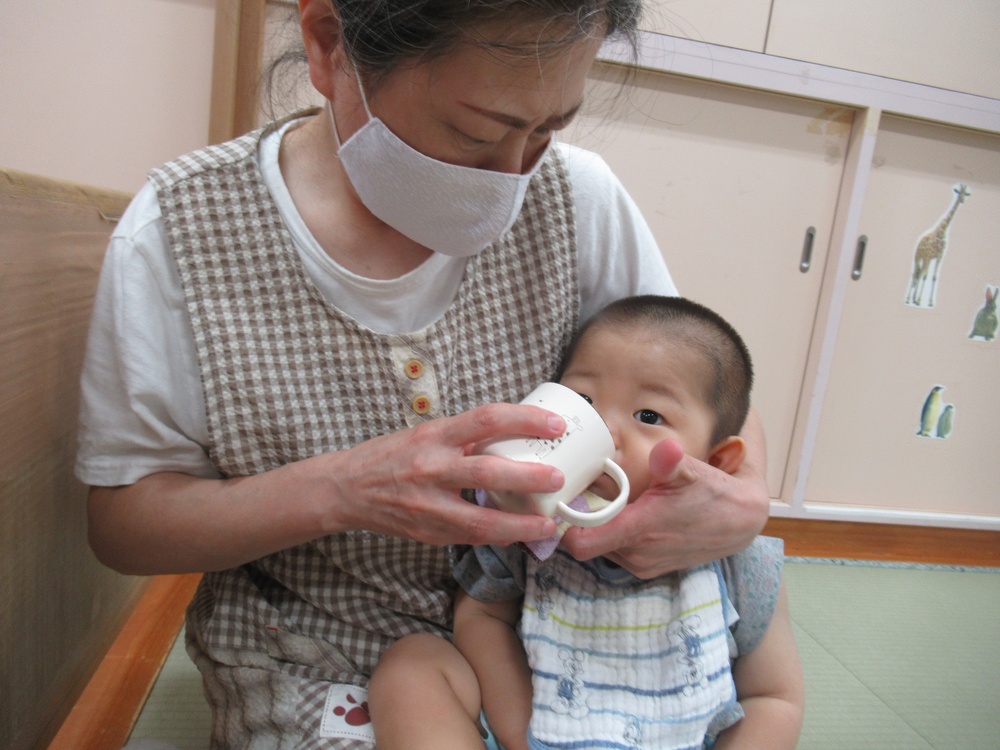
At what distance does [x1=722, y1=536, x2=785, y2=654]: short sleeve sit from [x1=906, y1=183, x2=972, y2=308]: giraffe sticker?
1.84m

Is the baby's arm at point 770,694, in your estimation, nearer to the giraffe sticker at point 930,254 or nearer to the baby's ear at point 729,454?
the baby's ear at point 729,454

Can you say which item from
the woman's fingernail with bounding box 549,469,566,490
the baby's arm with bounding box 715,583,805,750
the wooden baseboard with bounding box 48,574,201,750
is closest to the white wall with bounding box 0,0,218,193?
the wooden baseboard with bounding box 48,574,201,750

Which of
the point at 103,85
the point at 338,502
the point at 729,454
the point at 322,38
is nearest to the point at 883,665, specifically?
the point at 729,454

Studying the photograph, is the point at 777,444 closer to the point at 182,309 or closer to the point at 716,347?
the point at 716,347

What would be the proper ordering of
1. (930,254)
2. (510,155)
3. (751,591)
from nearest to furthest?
(510,155)
(751,591)
(930,254)

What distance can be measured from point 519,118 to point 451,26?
0.10 metres

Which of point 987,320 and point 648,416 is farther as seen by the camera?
point 987,320

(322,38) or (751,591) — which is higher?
(322,38)

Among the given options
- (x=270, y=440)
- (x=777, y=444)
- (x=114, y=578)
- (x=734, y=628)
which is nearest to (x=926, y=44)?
(x=777, y=444)

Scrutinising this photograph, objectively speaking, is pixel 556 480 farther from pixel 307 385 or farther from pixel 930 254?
pixel 930 254

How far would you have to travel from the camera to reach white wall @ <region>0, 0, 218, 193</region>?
1700 mm

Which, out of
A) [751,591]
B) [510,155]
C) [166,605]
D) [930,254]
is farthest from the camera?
[930,254]

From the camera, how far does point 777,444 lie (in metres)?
2.33

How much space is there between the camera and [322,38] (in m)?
0.75
